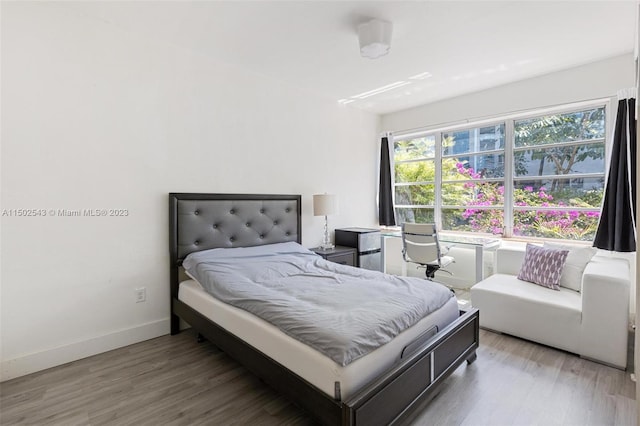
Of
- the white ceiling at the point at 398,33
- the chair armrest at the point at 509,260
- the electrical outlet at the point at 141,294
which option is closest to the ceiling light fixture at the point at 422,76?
the white ceiling at the point at 398,33

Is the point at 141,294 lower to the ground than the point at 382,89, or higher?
lower

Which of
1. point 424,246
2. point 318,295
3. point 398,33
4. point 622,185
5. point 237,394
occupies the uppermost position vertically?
point 398,33

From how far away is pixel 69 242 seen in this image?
2203mm

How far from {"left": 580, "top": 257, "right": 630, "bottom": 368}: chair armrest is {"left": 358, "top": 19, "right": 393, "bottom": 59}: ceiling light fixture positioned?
7.44 ft

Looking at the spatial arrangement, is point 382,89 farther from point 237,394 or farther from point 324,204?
point 237,394

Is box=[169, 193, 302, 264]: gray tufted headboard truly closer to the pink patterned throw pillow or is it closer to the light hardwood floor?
the light hardwood floor

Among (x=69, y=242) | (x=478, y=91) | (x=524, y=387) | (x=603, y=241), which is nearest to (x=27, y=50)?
(x=69, y=242)

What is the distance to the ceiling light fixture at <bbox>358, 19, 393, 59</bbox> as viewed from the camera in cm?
223

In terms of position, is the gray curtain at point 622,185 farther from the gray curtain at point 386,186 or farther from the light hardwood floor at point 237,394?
the gray curtain at point 386,186

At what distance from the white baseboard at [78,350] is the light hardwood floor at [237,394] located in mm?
56

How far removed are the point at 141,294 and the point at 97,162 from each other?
43.1 inches

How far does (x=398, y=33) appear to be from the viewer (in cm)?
244

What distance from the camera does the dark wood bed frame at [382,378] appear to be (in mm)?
1274

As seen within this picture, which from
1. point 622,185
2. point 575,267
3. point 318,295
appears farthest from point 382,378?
point 622,185
